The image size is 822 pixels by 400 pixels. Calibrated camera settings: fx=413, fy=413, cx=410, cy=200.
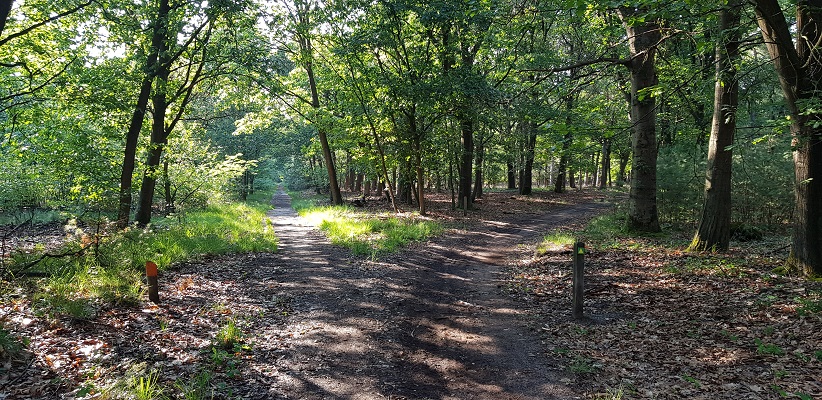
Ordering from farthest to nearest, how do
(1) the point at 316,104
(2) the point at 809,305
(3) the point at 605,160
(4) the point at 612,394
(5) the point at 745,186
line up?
(3) the point at 605,160, (1) the point at 316,104, (5) the point at 745,186, (2) the point at 809,305, (4) the point at 612,394

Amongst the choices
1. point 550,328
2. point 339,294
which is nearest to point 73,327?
point 339,294

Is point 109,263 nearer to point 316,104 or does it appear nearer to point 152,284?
point 152,284

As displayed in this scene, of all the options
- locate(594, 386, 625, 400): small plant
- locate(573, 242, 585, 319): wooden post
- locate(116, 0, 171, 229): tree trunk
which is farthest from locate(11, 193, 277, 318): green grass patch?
locate(573, 242, 585, 319): wooden post

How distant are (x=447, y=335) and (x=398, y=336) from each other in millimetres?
716

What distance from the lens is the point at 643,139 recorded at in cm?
1119

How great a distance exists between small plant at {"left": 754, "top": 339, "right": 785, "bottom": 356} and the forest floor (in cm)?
2

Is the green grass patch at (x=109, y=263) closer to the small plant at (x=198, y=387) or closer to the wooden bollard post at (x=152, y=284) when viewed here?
the wooden bollard post at (x=152, y=284)

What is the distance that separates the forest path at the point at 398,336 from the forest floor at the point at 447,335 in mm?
28

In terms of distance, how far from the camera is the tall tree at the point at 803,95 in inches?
232

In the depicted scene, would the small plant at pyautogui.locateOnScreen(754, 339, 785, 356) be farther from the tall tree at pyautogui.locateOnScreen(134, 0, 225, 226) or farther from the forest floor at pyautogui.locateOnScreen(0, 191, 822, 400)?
the tall tree at pyautogui.locateOnScreen(134, 0, 225, 226)

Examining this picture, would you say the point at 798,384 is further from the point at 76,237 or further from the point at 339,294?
the point at 76,237

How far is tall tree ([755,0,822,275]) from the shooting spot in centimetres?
590

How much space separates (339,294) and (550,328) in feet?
12.3

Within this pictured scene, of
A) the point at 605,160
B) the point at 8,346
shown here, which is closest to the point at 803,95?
the point at 8,346
